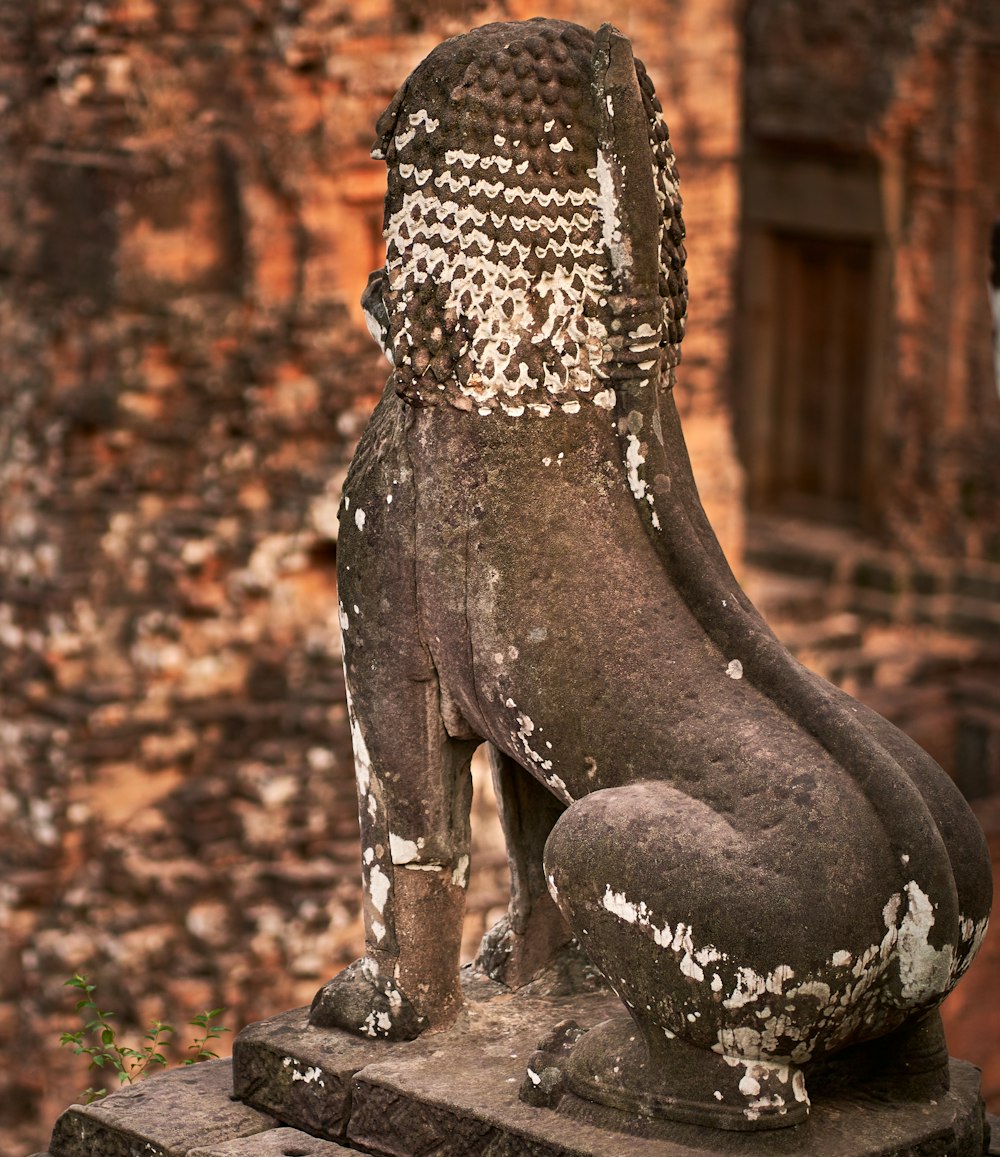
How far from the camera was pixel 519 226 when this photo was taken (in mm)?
3863

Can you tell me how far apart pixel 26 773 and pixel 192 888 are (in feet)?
2.52

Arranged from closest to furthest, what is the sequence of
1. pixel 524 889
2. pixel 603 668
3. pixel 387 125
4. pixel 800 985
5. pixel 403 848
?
pixel 800 985, pixel 603 668, pixel 387 125, pixel 403 848, pixel 524 889

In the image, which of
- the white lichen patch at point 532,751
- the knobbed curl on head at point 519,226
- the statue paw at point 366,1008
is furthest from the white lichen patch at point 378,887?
the knobbed curl on head at point 519,226

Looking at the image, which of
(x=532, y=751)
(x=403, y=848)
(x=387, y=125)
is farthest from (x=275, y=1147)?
(x=387, y=125)

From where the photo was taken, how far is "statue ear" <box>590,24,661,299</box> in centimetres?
384

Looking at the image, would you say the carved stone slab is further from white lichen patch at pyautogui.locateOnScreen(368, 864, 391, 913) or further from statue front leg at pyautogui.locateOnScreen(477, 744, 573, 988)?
white lichen patch at pyautogui.locateOnScreen(368, 864, 391, 913)

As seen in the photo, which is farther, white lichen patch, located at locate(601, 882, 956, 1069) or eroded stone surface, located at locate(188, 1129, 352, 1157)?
eroded stone surface, located at locate(188, 1129, 352, 1157)

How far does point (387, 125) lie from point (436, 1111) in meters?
1.57

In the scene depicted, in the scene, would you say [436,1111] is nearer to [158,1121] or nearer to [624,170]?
[158,1121]

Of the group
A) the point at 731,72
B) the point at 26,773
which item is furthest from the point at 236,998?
the point at 731,72

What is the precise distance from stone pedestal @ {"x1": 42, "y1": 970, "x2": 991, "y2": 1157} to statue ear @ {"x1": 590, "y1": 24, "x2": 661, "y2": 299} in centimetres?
122

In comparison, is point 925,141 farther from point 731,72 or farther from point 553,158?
point 553,158

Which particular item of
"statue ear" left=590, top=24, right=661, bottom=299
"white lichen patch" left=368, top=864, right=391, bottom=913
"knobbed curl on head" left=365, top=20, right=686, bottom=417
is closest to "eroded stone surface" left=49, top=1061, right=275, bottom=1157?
"white lichen patch" left=368, top=864, right=391, bottom=913

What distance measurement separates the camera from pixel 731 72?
34.7 feet
